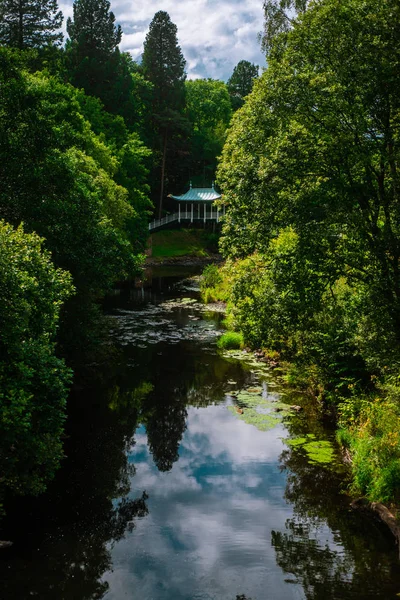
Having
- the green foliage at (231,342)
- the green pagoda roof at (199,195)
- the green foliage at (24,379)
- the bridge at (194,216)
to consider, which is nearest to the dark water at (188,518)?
the green foliage at (24,379)

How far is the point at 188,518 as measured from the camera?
1326 cm

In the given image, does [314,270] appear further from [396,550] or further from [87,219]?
[87,219]

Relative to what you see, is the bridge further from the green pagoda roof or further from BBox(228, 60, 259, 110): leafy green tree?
BBox(228, 60, 259, 110): leafy green tree

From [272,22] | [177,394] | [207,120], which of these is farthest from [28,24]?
[207,120]

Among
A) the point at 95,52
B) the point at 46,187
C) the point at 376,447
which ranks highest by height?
the point at 95,52

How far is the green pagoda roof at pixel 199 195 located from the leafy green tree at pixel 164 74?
11.8 feet

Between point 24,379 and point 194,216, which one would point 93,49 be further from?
point 24,379

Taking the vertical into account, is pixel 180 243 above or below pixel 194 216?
below

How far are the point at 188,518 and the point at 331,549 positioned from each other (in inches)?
137

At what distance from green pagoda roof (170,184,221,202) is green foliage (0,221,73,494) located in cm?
6392

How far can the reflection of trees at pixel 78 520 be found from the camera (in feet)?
35.2

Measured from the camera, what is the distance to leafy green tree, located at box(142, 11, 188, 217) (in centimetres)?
7444

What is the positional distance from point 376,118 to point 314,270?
4.30 metres

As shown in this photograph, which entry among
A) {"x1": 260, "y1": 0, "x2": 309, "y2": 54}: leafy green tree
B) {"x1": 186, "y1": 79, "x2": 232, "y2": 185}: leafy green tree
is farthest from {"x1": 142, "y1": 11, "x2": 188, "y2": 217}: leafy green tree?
{"x1": 260, "y1": 0, "x2": 309, "y2": 54}: leafy green tree
